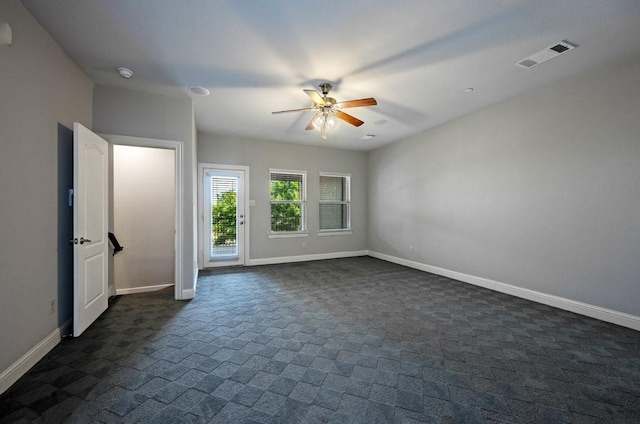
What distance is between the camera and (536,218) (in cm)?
363

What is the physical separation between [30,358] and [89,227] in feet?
4.08

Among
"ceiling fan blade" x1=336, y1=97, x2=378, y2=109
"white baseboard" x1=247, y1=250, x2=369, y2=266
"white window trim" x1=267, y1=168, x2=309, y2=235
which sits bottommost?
"white baseboard" x1=247, y1=250, x2=369, y2=266

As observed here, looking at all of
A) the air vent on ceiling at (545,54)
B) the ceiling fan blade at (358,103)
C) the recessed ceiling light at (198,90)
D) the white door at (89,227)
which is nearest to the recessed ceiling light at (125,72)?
the recessed ceiling light at (198,90)

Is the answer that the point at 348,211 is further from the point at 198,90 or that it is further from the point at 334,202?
the point at 198,90

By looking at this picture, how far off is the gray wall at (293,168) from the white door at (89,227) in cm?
256

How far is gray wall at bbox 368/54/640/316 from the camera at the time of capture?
9.53 ft

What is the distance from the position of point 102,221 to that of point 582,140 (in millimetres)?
5713

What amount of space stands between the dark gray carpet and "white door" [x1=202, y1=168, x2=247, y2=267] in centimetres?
216

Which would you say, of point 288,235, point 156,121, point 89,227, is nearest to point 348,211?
point 288,235

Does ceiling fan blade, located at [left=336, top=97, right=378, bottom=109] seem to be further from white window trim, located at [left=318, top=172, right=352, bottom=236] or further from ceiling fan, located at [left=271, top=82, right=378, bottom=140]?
white window trim, located at [left=318, top=172, right=352, bottom=236]

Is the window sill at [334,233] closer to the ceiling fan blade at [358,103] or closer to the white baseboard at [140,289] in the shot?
the white baseboard at [140,289]

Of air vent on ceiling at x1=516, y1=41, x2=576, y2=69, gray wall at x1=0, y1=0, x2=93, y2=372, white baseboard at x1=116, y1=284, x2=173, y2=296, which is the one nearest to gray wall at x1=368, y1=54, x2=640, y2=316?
air vent on ceiling at x1=516, y1=41, x2=576, y2=69

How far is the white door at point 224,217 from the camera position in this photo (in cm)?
564

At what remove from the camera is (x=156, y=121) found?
11.8ft
